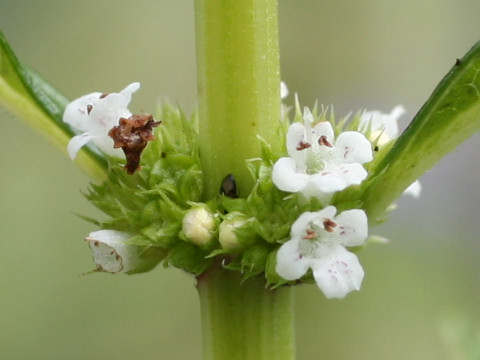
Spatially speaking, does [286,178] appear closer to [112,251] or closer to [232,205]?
[232,205]

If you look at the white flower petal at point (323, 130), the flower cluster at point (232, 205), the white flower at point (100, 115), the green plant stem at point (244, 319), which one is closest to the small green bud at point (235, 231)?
the flower cluster at point (232, 205)

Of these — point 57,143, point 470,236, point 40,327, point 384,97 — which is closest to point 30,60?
point 40,327

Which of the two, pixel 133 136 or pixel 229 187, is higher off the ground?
pixel 133 136

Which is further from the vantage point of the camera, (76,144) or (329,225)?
(76,144)

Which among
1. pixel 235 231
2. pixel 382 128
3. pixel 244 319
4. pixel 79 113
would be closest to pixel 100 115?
pixel 79 113

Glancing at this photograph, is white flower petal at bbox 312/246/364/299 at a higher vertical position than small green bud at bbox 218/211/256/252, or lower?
lower

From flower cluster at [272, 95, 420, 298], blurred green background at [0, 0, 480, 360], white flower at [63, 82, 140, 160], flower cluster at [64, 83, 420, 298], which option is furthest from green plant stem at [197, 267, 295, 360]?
blurred green background at [0, 0, 480, 360]

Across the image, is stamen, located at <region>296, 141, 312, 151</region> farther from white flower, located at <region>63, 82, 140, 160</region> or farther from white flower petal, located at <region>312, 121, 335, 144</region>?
white flower, located at <region>63, 82, 140, 160</region>
